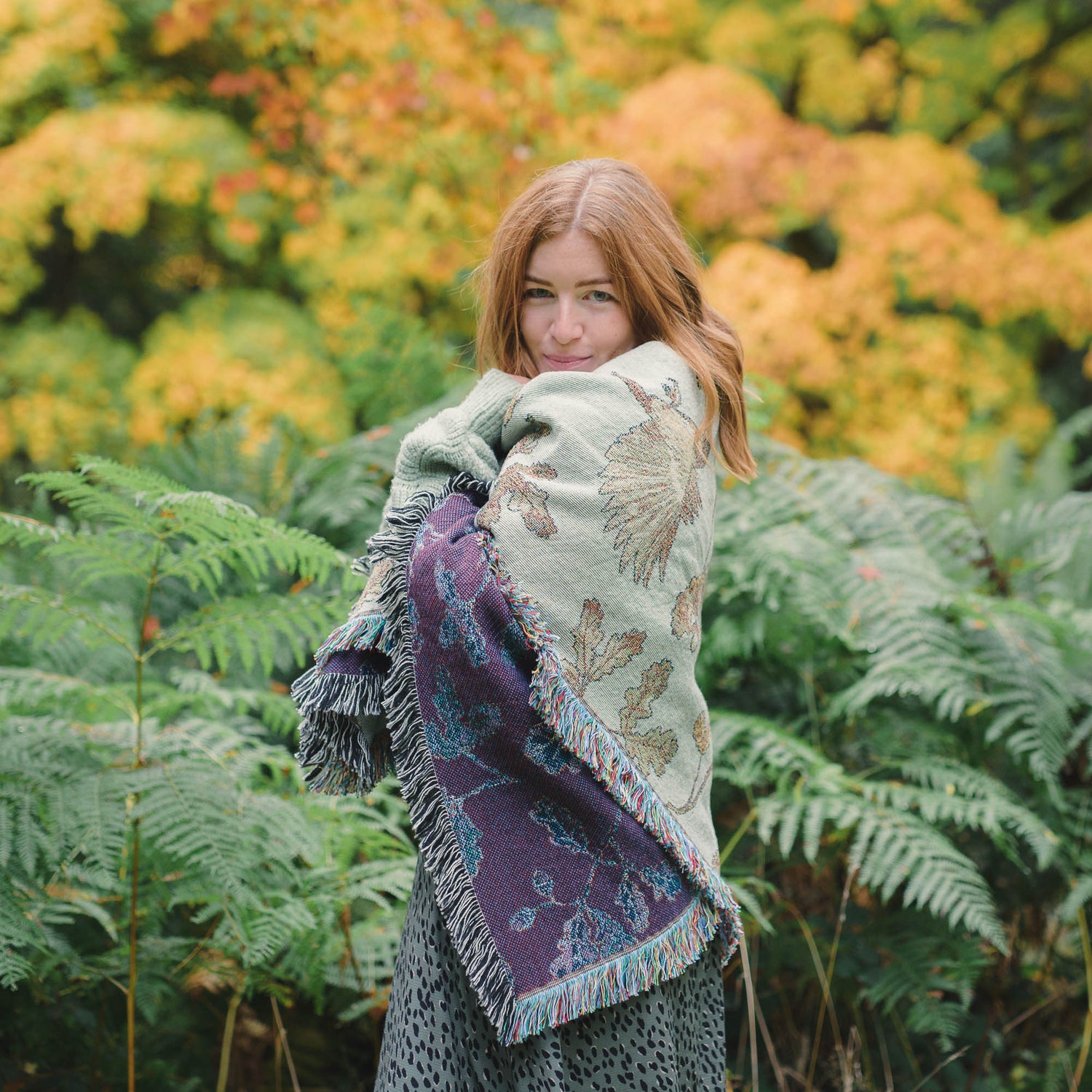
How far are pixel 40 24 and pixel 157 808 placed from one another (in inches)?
200

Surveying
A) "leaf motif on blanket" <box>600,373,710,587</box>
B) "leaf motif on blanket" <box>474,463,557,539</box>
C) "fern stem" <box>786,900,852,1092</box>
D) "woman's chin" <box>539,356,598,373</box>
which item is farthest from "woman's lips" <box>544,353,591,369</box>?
"fern stem" <box>786,900,852,1092</box>

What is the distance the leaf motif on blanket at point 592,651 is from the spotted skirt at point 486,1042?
33cm

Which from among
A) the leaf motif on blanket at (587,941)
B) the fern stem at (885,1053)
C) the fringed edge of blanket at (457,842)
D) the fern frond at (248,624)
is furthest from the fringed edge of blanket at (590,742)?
the fern stem at (885,1053)

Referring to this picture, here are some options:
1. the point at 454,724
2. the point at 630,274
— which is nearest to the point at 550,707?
the point at 454,724

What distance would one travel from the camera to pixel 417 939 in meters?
1.30

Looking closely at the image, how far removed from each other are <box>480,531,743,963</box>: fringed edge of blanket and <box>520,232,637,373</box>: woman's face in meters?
0.33

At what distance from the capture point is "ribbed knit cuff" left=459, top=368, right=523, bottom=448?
1.33 metres

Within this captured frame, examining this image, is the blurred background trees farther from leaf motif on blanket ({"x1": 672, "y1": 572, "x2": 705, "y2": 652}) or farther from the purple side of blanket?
leaf motif on blanket ({"x1": 672, "y1": 572, "x2": 705, "y2": 652})

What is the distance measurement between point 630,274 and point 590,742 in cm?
62

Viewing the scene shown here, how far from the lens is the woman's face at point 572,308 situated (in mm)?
1366

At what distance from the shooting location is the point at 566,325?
137 centimetres

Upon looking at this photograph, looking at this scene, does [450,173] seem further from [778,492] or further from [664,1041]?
[664,1041]

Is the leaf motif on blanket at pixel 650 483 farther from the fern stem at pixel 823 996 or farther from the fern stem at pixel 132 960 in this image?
the fern stem at pixel 823 996

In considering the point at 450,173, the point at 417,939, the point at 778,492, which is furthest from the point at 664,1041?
the point at 450,173
